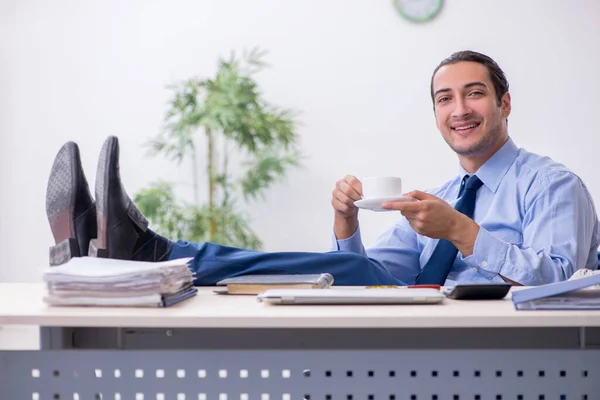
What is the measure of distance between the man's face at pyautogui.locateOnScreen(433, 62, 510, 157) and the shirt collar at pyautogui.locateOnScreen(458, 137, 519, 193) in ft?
Answer: 0.12

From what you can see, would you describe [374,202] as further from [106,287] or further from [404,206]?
[106,287]

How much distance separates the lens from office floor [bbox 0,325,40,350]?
4035 millimetres

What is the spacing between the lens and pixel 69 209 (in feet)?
4.45

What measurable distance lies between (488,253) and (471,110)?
560mm

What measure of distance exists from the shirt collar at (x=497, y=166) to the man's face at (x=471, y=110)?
4 centimetres

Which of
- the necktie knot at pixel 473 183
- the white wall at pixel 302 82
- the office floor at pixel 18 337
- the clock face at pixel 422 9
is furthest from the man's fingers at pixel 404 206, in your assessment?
the office floor at pixel 18 337

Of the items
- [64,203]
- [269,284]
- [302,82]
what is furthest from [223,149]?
[269,284]

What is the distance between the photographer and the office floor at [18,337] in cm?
404

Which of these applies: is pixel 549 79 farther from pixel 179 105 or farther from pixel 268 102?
Result: pixel 179 105

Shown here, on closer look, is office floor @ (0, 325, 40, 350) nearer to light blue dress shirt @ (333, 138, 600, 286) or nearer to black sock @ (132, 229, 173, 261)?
light blue dress shirt @ (333, 138, 600, 286)

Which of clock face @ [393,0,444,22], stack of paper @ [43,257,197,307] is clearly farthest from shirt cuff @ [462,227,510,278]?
clock face @ [393,0,444,22]

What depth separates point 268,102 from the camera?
4227 millimetres

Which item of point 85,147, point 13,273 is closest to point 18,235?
point 13,273

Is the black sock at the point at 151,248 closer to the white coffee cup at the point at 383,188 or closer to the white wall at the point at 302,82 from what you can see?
the white coffee cup at the point at 383,188
